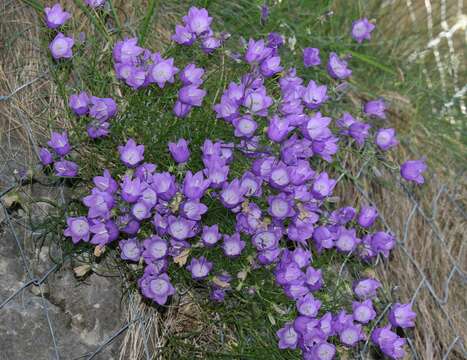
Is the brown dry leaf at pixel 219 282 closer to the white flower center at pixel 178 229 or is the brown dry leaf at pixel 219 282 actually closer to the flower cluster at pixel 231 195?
the flower cluster at pixel 231 195

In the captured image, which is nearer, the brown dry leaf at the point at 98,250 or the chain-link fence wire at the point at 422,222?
the brown dry leaf at the point at 98,250

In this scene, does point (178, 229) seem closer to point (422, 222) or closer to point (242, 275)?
point (242, 275)

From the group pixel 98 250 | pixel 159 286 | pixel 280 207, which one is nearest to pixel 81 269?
pixel 98 250

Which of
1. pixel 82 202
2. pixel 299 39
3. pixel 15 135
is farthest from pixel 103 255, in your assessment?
pixel 299 39

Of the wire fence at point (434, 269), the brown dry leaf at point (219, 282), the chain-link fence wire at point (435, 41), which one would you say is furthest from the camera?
the chain-link fence wire at point (435, 41)

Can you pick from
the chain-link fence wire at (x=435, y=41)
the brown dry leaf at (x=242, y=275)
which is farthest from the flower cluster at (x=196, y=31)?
the chain-link fence wire at (x=435, y=41)

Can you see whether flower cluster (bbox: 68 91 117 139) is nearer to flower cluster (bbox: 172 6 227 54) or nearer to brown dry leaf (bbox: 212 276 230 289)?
flower cluster (bbox: 172 6 227 54)
